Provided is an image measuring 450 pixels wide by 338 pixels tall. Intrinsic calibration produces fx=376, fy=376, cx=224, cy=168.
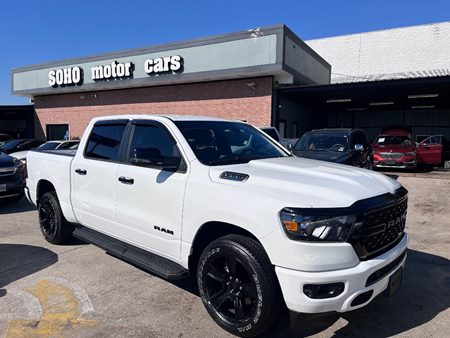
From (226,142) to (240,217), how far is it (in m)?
1.33

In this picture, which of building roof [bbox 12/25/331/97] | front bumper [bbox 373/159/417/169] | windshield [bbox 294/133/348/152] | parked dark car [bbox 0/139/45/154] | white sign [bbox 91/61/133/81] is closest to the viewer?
windshield [bbox 294/133/348/152]

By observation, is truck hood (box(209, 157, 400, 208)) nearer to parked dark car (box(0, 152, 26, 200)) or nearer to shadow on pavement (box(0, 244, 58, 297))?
shadow on pavement (box(0, 244, 58, 297))

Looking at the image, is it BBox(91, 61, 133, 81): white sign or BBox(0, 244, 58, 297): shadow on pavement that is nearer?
BBox(0, 244, 58, 297): shadow on pavement

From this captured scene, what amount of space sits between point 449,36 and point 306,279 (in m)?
36.9

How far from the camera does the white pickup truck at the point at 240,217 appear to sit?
2.72m

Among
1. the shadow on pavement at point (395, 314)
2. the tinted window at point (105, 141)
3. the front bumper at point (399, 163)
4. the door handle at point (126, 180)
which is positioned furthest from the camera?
the front bumper at point (399, 163)

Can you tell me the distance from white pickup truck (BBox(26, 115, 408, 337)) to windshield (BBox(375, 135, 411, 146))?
48.3ft

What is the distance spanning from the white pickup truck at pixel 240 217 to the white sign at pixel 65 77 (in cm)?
2205

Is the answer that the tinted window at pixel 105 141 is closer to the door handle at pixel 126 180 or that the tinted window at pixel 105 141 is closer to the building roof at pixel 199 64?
the door handle at pixel 126 180

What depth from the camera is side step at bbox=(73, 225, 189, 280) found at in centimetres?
358

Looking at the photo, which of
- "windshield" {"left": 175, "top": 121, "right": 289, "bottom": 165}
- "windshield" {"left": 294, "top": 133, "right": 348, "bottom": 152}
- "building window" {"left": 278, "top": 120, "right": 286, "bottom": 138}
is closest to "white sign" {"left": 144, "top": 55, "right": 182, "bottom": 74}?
"building window" {"left": 278, "top": 120, "right": 286, "bottom": 138}

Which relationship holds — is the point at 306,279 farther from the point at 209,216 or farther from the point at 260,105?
the point at 260,105

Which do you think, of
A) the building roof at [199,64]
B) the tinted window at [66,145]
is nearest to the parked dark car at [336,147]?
the building roof at [199,64]

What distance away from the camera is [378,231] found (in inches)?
117
